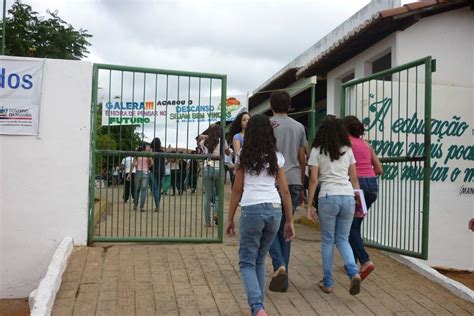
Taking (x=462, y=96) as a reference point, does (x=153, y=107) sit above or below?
below

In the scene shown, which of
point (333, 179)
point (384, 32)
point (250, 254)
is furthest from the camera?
point (384, 32)

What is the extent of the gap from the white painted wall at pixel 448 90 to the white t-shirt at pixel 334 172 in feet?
12.2

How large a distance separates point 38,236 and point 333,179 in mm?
3633

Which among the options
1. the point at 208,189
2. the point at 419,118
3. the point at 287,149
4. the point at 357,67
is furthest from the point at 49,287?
the point at 357,67

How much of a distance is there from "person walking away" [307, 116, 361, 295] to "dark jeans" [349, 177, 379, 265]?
460mm

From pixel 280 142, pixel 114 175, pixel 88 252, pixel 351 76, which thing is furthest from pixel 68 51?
pixel 280 142

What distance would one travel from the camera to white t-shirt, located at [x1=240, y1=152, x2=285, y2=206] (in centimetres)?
379

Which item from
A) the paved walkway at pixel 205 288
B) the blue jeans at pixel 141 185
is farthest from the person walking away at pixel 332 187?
the blue jeans at pixel 141 185

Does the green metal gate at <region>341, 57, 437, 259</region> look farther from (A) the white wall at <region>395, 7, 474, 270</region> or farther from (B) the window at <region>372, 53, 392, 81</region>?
(B) the window at <region>372, 53, 392, 81</region>

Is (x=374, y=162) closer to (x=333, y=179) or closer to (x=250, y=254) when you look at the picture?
(x=333, y=179)

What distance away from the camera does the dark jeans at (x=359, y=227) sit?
492cm

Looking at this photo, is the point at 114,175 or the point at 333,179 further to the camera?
the point at 114,175

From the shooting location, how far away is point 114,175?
6.48 m

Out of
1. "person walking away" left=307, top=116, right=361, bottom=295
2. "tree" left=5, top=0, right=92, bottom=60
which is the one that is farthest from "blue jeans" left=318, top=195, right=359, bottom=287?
"tree" left=5, top=0, right=92, bottom=60
